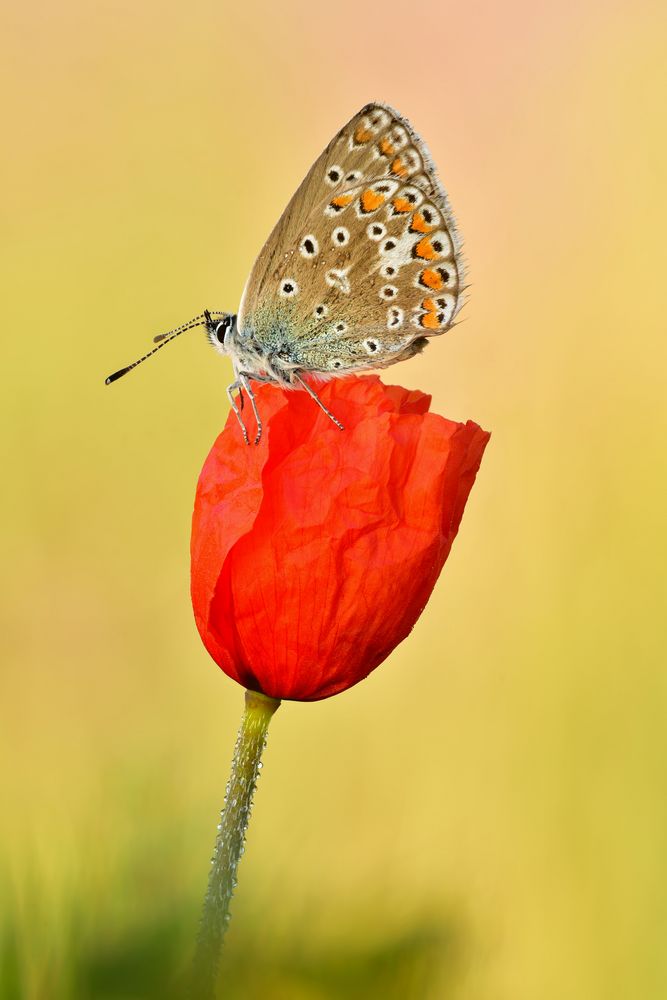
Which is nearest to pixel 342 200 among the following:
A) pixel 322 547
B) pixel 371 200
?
pixel 371 200

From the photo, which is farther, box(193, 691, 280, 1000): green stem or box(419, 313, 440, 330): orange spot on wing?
box(419, 313, 440, 330): orange spot on wing

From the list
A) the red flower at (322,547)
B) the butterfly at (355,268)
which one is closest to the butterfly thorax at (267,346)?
the butterfly at (355,268)

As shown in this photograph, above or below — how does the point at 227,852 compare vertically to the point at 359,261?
below

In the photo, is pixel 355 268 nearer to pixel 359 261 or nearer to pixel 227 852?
pixel 359 261

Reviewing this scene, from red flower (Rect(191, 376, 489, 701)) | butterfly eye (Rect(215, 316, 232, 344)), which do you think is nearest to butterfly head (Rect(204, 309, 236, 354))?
butterfly eye (Rect(215, 316, 232, 344))

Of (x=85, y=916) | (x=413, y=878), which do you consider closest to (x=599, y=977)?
(x=413, y=878)

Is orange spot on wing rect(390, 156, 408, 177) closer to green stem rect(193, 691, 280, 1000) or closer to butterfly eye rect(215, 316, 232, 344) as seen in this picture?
butterfly eye rect(215, 316, 232, 344)

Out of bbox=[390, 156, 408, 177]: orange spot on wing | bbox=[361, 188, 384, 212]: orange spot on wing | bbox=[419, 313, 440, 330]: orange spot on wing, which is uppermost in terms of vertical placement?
bbox=[390, 156, 408, 177]: orange spot on wing
